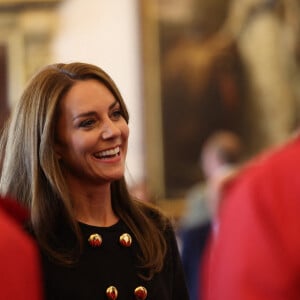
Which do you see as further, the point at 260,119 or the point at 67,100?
the point at 260,119

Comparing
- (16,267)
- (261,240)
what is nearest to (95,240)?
(16,267)

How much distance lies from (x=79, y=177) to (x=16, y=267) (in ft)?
3.50

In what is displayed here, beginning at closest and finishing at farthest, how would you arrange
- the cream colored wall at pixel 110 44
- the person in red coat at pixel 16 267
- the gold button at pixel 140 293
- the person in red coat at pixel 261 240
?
the person in red coat at pixel 261 240
the person in red coat at pixel 16 267
the gold button at pixel 140 293
the cream colored wall at pixel 110 44

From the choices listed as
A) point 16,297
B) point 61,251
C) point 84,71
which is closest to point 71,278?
point 61,251

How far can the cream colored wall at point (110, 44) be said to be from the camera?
8.06m

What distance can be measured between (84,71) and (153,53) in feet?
18.7

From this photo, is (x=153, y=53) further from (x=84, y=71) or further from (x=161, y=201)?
(x=84, y=71)

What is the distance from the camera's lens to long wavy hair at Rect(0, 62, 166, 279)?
2.37 m

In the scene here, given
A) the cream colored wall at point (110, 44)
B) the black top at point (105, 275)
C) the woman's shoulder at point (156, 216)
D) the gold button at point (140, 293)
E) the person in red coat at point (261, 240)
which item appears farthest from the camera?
the cream colored wall at point (110, 44)

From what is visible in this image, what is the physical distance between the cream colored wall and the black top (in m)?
5.50

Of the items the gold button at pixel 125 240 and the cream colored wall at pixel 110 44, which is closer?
the gold button at pixel 125 240

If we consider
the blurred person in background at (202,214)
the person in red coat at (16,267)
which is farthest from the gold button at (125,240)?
the blurred person in background at (202,214)

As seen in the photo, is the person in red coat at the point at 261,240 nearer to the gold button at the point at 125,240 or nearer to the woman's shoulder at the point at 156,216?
the gold button at the point at 125,240

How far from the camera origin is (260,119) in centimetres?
841
